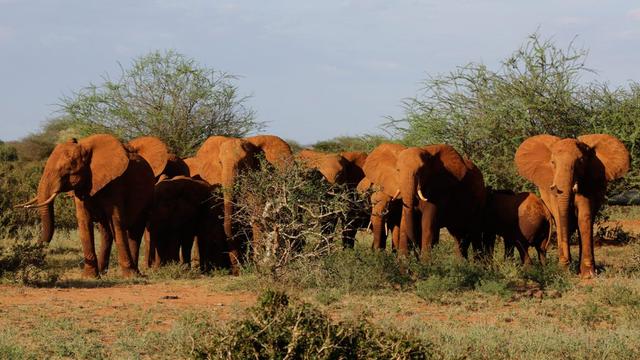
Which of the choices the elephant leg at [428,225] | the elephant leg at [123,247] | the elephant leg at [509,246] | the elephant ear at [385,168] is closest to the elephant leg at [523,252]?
the elephant leg at [509,246]

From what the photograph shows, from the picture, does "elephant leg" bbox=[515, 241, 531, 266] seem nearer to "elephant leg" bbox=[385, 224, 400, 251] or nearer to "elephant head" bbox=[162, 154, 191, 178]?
"elephant leg" bbox=[385, 224, 400, 251]

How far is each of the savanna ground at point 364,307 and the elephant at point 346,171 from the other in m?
3.22

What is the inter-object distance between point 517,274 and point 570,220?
6.89ft

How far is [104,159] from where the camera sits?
1451 cm

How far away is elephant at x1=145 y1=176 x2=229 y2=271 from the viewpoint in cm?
1570

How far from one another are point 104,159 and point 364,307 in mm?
4896

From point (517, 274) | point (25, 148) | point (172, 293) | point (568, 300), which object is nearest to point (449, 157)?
point (517, 274)

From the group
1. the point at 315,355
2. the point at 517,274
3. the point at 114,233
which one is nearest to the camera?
the point at 315,355

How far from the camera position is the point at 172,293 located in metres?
12.6

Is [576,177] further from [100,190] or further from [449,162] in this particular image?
[100,190]

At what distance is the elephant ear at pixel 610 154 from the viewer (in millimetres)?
15184

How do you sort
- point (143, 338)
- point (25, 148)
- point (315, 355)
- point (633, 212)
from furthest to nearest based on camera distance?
point (25, 148), point (633, 212), point (143, 338), point (315, 355)

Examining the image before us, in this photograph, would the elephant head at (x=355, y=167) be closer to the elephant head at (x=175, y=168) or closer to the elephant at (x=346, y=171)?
the elephant at (x=346, y=171)

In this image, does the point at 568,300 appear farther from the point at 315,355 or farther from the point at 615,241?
the point at 615,241
